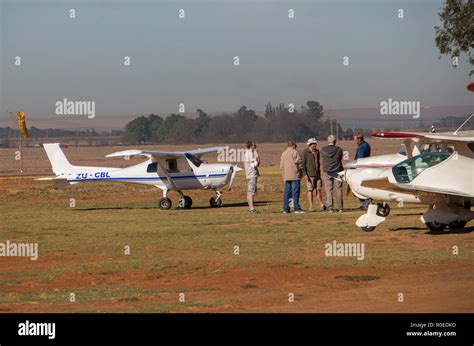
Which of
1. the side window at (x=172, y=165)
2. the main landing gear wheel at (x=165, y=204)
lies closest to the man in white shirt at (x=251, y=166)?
the main landing gear wheel at (x=165, y=204)

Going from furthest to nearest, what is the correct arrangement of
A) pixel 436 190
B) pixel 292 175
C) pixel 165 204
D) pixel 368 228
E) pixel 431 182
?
pixel 165 204
pixel 292 175
pixel 368 228
pixel 431 182
pixel 436 190

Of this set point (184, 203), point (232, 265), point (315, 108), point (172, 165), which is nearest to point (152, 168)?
point (172, 165)

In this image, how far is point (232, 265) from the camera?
1638 cm

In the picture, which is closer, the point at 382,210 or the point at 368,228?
the point at 368,228

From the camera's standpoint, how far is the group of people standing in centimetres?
2517

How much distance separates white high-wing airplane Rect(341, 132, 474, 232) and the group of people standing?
4376mm

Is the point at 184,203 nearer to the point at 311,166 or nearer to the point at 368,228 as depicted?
the point at 311,166

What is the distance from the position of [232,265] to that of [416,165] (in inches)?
195

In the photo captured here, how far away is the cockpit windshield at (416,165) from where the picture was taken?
19203 millimetres

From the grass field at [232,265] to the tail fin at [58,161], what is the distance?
202 inches

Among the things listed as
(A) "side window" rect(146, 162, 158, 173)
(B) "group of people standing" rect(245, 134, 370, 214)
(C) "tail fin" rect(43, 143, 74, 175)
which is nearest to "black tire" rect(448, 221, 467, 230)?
(B) "group of people standing" rect(245, 134, 370, 214)

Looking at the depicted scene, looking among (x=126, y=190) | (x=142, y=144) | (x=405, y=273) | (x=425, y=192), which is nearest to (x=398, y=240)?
(x=425, y=192)

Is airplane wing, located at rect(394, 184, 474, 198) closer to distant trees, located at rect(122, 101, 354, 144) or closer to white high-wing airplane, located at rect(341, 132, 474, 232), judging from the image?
white high-wing airplane, located at rect(341, 132, 474, 232)

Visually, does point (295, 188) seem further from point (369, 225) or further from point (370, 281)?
point (370, 281)
